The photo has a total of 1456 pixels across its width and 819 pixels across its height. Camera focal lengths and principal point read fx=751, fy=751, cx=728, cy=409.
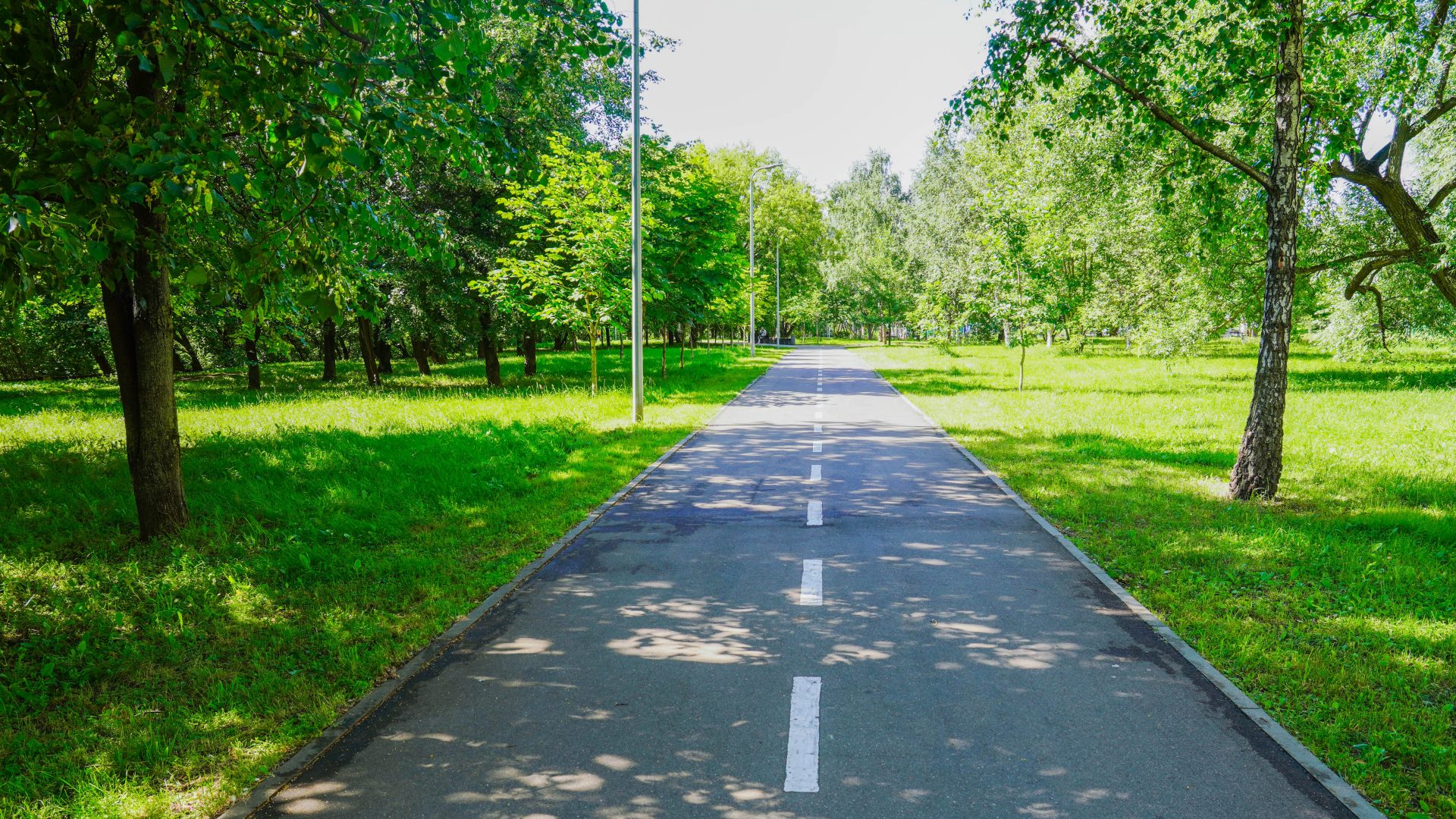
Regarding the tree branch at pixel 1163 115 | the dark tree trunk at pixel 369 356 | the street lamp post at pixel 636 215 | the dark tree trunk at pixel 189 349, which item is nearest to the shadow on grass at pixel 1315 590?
the tree branch at pixel 1163 115

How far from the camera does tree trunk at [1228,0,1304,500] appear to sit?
778cm

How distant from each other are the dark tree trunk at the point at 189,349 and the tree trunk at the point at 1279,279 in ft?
87.0

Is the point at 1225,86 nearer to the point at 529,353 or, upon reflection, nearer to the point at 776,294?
the point at 529,353

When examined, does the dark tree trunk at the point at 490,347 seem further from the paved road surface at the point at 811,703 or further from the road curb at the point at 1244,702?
the road curb at the point at 1244,702

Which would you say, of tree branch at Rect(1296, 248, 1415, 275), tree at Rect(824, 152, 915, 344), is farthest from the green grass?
tree at Rect(824, 152, 915, 344)

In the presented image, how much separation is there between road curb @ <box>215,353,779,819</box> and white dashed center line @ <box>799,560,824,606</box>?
7.60ft

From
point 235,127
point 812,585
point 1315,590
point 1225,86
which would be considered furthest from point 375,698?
point 1225,86

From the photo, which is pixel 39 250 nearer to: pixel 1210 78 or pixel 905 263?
pixel 1210 78

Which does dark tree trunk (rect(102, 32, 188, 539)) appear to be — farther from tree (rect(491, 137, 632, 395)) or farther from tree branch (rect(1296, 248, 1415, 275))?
tree branch (rect(1296, 248, 1415, 275))

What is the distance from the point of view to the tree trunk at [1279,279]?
7.78 m

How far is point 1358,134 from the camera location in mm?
17781

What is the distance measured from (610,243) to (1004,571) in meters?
14.6

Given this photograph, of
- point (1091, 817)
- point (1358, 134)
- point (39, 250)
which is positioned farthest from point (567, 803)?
point (1358, 134)

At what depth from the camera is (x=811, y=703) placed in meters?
4.06
